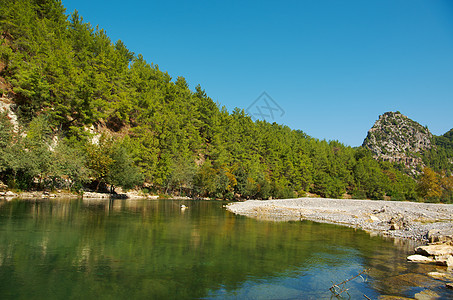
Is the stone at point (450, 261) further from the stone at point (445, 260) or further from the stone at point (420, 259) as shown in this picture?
the stone at point (420, 259)

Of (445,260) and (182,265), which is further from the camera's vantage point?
(445,260)

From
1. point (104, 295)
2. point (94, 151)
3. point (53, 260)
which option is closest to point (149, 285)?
point (104, 295)

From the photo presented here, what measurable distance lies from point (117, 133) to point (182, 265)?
2658 inches

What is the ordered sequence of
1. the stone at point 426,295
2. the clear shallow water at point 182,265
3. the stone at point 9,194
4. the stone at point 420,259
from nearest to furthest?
the clear shallow water at point 182,265 < the stone at point 426,295 < the stone at point 420,259 < the stone at point 9,194

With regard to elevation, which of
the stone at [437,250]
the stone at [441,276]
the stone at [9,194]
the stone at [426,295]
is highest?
the stone at [9,194]

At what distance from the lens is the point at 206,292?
9.34 metres

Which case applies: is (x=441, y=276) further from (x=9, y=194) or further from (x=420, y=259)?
(x=9, y=194)

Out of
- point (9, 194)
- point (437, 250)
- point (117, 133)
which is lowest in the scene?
point (437, 250)

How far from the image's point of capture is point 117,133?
2874 inches

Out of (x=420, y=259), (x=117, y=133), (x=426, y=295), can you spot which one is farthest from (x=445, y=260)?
(x=117, y=133)

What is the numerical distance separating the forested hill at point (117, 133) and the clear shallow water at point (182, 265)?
26.9 m

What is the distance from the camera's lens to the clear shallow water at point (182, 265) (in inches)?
362

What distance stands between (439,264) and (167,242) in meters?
15.1

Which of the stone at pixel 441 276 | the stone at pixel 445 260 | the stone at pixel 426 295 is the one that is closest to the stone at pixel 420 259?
the stone at pixel 445 260
